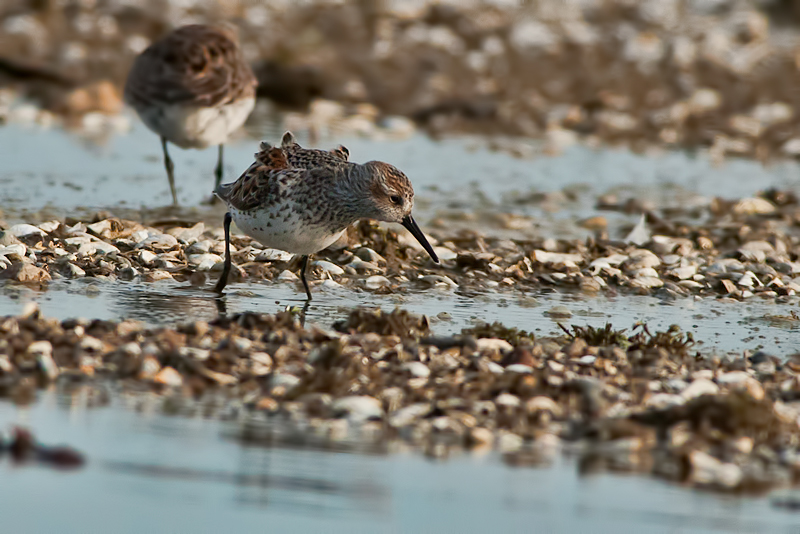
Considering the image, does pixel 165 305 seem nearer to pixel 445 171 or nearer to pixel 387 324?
pixel 387 324

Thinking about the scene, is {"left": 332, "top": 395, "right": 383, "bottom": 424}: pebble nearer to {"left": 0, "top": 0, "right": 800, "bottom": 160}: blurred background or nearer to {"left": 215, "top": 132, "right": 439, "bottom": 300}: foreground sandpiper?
{"left": 215, "top": 132, "right": 439, "bottom": 300}: foreground sandpiper

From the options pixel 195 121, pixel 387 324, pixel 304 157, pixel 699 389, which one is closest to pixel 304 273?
pixel 304 157

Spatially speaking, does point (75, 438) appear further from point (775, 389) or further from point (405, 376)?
point (775, 389)

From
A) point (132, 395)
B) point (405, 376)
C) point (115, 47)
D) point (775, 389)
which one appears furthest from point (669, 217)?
point (115, 47)

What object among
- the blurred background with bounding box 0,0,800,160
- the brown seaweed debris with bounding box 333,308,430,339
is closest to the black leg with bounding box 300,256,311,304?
the brown seaweed debris with bounding box 333,308,430,339

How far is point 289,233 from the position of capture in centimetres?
726

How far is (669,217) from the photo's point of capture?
38.5 ft

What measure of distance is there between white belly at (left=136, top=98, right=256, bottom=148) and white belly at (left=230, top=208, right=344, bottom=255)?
3100 millimetres

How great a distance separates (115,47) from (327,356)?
43.8ft

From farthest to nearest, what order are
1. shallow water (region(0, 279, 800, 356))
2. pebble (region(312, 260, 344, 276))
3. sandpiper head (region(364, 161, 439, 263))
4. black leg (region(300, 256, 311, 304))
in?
pebble (region(312, 260, 344, 276)) → black leg (region(300, 256, 311, 304)) → sandpiper head (region(364, 161, 439, 263)) → shallow water (region(0, 279, 800, 356))

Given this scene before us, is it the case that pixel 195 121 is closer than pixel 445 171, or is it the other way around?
pixel 195 121

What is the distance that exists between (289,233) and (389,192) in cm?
69

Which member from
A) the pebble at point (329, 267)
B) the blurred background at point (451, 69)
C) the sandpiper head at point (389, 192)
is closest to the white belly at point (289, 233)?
the sandpiper head at point (389, 192)

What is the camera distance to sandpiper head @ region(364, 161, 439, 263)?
7383 millimetres
